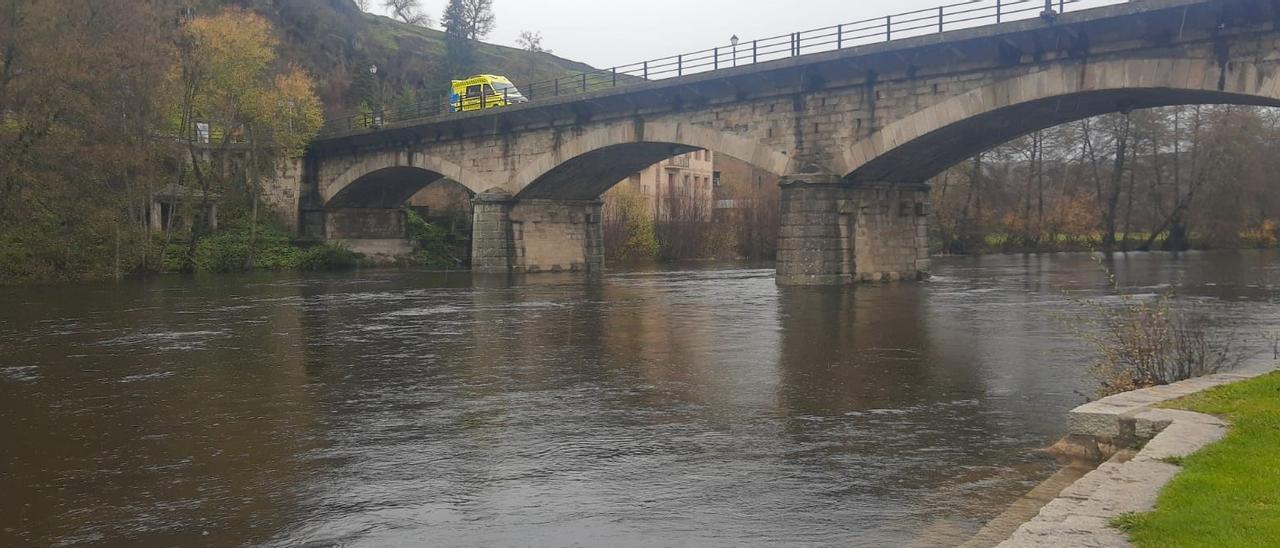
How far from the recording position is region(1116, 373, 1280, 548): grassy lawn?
4.59 m

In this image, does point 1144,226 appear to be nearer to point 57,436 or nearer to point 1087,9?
point 1087,9

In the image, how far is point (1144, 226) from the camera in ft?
236

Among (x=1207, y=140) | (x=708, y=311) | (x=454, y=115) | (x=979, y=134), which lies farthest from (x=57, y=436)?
(x=1207, y=140)

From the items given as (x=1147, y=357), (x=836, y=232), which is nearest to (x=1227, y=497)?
(x=1147, y=357)

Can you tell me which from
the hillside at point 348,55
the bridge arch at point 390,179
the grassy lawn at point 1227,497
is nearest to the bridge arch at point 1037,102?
the grassy lawn at point 1227,497

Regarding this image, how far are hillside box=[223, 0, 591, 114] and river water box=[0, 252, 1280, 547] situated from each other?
200ft

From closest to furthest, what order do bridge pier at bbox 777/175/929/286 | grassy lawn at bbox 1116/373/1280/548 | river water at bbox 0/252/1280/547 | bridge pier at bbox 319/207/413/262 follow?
1. grassy lawn at bbox 1116/373/1280/548
2. river water at bbox 0/252/1280/547
3. bridge pier at bbox 777/175/929/286
4. bridge pier at bbox 319/207/413/262

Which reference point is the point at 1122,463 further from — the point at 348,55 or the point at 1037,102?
the point at 348,55

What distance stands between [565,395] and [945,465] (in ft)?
15.4

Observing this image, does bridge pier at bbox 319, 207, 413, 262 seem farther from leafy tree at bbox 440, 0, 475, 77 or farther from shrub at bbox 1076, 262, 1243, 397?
shrub at bbox 1076, 262, 1243, 397

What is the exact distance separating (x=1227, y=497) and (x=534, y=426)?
5768 mm

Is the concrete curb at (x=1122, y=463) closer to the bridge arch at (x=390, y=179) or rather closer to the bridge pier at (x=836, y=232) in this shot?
the bridge pier at (x=836, y=232)

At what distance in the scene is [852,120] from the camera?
2927 cm

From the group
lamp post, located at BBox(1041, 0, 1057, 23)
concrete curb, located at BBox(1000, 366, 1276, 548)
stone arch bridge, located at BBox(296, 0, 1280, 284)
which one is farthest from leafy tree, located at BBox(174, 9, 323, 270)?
concrete curb, located at BBox(1000, 366, 1276, 548)
